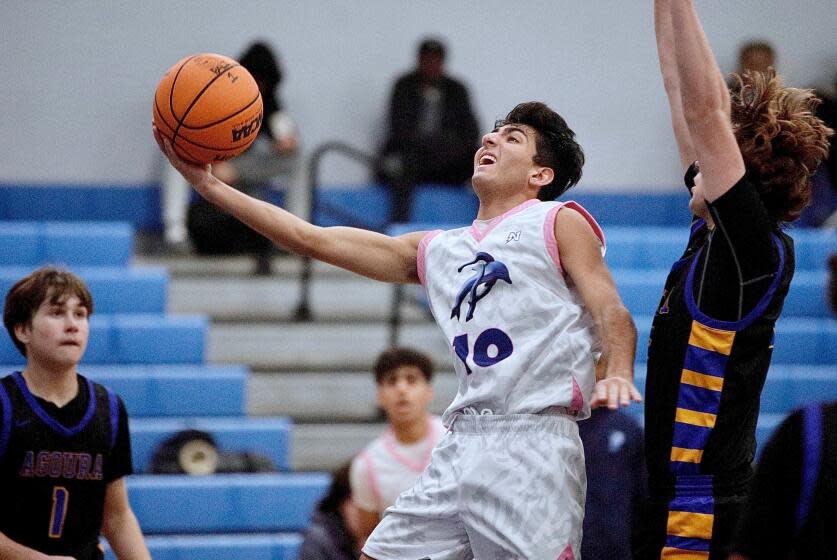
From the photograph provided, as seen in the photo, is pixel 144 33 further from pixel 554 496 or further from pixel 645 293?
pixel 554 496

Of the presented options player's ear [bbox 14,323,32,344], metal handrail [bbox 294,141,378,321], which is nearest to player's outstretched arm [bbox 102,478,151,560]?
player's ear [bbox 14,323,32,344]

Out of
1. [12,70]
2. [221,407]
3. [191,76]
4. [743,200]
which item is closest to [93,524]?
[191,76]

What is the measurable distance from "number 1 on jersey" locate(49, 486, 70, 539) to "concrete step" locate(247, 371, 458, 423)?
13.2 ft

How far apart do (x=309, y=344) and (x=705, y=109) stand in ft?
19.0

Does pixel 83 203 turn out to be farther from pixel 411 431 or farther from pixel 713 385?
pixel 713 385

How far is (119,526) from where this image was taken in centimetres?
441

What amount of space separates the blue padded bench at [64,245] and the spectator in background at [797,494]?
6.26 m

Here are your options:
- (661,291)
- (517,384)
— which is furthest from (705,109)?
(661,291)

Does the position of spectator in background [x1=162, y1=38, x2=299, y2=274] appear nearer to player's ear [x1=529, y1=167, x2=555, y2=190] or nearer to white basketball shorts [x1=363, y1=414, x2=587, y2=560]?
player's ear [x1=529, y1=167, x2=555, y2=190]

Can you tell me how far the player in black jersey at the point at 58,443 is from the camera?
13.9 feet

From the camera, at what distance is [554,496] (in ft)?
11.8

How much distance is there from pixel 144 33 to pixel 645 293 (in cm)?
419

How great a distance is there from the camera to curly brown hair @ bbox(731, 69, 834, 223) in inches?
135

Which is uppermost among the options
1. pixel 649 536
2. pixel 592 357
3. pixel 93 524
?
pixel 592 357
